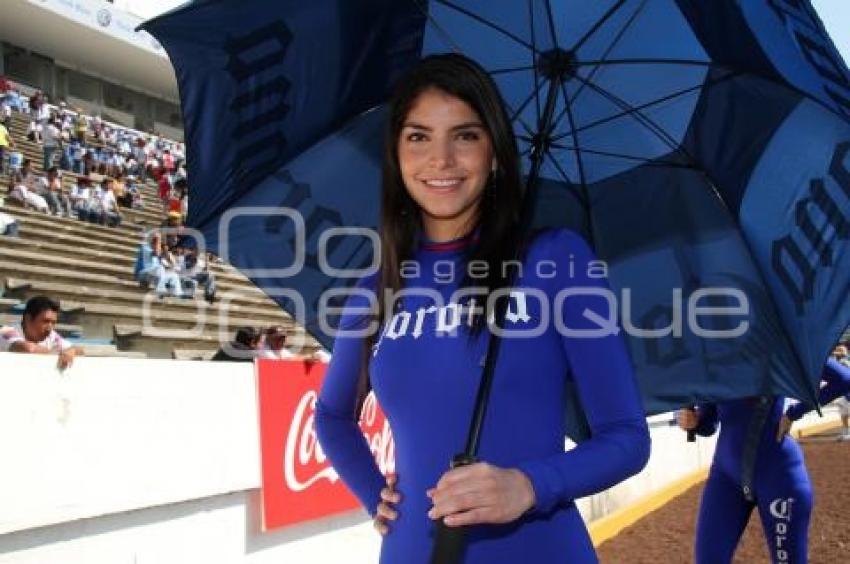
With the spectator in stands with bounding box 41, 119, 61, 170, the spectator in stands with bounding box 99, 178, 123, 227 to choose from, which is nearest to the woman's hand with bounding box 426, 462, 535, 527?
the spectator in stands with bounding box 99, 178, 123, 227

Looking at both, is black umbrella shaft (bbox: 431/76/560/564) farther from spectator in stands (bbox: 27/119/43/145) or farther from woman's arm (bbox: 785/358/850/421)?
spectator in stands (bbox: 27/119/43/145)

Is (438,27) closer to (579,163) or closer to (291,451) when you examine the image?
(579,163)

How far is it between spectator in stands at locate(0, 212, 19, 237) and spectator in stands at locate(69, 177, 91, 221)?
142 inches

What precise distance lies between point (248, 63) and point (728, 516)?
3539 mm

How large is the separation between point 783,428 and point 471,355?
148 inches

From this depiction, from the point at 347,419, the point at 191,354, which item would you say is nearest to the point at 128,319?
the point at 191,354

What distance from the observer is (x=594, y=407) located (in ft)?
5.64

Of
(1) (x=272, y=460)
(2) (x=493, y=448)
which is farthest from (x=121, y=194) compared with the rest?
(2) (x=493, y=448)

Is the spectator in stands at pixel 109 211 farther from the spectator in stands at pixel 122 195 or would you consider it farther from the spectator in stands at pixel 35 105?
the spectator in stands at pixel 35 105

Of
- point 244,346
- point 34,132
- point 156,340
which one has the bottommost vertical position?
point 244,346

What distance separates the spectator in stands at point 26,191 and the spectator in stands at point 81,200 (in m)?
0.92

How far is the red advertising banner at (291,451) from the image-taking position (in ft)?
18.5

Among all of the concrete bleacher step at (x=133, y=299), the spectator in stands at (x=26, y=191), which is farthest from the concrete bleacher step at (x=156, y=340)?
the spectator in stands at (x=26, y=191)

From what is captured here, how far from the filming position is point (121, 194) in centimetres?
1916
